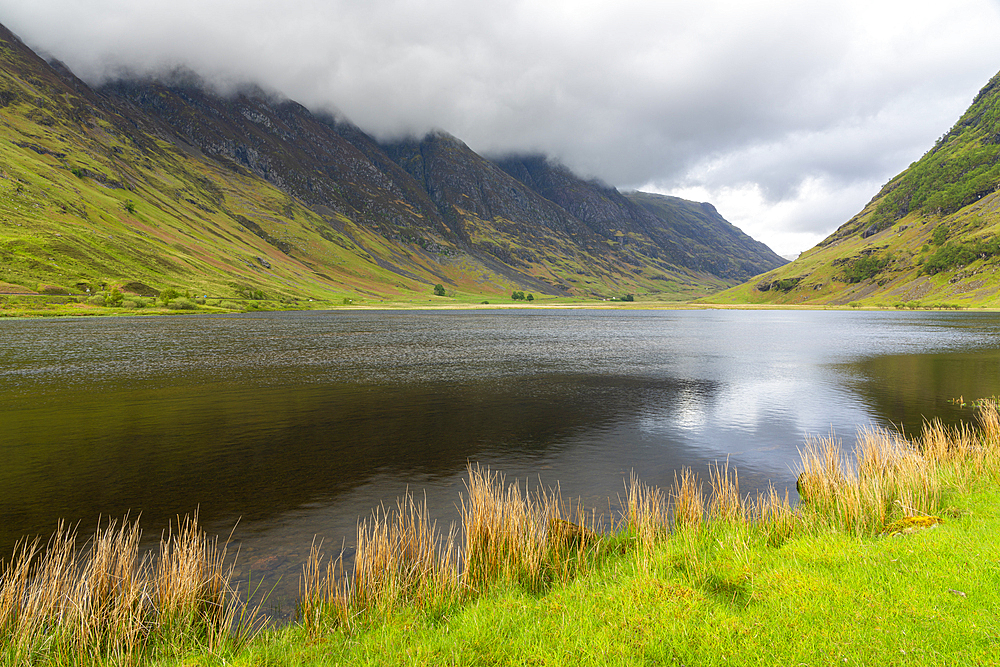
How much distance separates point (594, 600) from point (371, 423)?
2280cm

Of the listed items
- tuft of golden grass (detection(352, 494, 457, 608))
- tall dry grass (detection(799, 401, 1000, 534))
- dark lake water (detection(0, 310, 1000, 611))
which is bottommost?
dark lake water (detection(0, 310, 1000, 611))

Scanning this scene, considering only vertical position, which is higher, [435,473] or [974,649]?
[974,649]

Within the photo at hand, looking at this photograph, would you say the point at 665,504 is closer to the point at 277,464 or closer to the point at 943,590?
the point at 943,590

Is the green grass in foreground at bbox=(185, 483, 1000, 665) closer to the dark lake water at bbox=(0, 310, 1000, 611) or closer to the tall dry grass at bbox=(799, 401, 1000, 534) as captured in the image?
the tall dry grass at bbox=(799, 401, 1000, 534)

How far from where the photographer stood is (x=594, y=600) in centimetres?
880

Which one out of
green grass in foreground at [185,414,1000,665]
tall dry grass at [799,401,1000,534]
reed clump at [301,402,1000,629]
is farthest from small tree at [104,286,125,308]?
tall dry grass at [799,401,1000,534]

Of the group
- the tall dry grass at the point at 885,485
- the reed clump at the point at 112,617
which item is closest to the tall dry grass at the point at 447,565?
the reed clump at the point at 112,617

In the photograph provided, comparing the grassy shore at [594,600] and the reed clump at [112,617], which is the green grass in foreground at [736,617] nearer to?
the grassy shore at [594,600]

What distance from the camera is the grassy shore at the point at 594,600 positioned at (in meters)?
7.10

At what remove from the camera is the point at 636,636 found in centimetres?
746

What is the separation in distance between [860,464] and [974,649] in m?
10.8

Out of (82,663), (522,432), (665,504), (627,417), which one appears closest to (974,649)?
(665,504)

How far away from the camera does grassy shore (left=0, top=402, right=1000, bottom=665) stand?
23.3 ft

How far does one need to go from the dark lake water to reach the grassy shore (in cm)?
305
